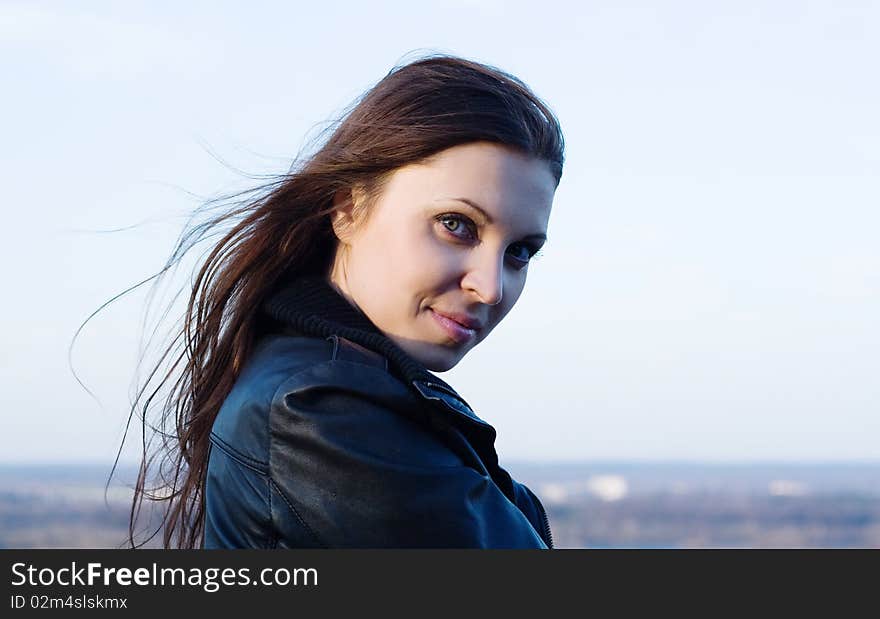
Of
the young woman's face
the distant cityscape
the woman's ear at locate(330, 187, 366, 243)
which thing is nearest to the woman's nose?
the young woman's face

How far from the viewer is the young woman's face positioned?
3.21m

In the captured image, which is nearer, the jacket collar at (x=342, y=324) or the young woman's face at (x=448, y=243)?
the jacket collar at (x=342, y=324)

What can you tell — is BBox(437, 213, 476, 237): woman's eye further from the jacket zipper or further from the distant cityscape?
the distant cityscape

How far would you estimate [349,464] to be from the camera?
2783 mm

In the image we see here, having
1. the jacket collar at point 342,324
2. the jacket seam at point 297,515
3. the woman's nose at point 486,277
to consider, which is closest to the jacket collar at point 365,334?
the jacket collar at point 342,324

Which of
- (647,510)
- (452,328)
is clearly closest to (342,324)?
(452,328)

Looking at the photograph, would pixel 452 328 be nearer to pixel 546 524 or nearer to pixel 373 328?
pixel 373 328

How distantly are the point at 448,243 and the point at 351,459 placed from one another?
2.12 feet

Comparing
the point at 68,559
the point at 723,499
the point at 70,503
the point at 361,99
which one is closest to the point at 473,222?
the point at 361,99

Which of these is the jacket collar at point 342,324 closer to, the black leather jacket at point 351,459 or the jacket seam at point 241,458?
the black leather jacket at point 351,459

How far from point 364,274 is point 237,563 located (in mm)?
745

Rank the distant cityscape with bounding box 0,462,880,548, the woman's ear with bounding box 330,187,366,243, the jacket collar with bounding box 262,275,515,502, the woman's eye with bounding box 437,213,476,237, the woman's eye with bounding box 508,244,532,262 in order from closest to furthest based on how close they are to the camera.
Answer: the jacket collar with bounding box 262,275,515,502
the woman's eye with bounding box 437,213,476,237
the woman's eye with bounding box 508,244,532,262
the woman's ear with bounding box 330,187,366,243
the distant cityscape with bounding box 0,462,880,548

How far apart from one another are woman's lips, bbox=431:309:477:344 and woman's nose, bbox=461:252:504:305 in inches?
3.7

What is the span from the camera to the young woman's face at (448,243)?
3.21 meters
